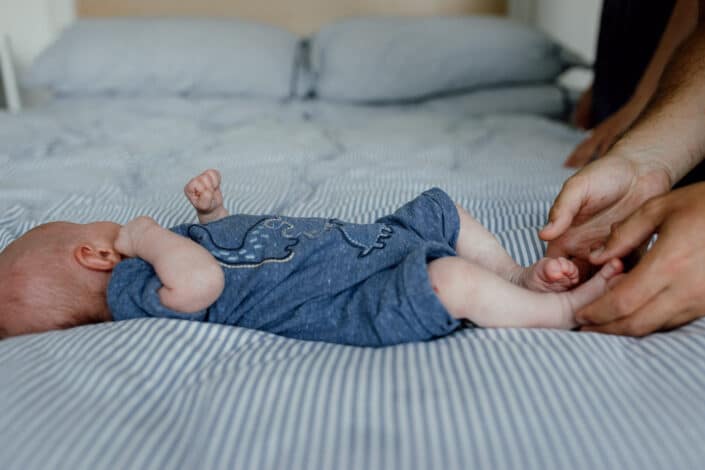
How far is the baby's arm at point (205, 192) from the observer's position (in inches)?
34.9

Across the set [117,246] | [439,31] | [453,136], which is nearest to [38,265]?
[117,246]

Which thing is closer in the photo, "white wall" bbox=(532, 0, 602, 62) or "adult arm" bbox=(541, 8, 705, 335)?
"adult arm" bbox=(541, 8, 705, 335)

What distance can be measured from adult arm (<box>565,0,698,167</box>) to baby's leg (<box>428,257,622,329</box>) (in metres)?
0.76

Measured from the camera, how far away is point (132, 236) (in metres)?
0.77

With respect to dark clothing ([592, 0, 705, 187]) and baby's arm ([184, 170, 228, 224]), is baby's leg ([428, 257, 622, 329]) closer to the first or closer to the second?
baby's arm ([184, 170, 228, 224])

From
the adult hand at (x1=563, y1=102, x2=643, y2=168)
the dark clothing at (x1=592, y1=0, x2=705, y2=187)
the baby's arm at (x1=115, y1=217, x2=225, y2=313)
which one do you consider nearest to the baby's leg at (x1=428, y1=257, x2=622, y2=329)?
the baby's arm at (x1=115, y1=217, x2=225, y2=313)

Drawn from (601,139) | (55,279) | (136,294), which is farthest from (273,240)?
(601,139)

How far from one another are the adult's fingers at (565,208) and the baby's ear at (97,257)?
55cm

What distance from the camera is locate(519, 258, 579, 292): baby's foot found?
68 centimetres

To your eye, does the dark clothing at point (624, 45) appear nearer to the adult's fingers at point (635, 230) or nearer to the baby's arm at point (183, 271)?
the adult's fingers at point (635, 230)

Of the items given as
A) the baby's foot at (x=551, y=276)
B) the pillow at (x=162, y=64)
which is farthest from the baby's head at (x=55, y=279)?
the pillow at (x=162, y=64)

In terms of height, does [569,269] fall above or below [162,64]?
above

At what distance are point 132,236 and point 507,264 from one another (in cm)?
48

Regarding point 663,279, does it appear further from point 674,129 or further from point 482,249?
point 674,129
